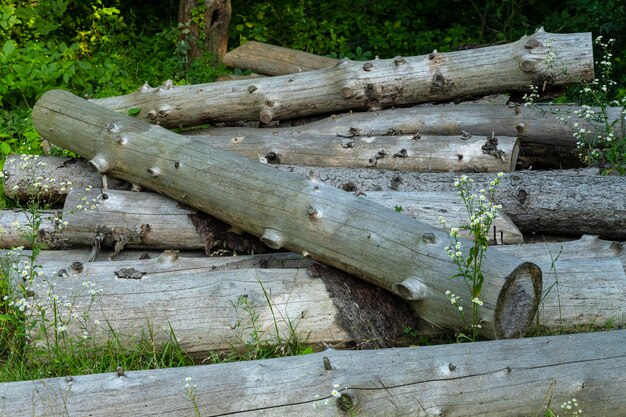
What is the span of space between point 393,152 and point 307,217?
1.84m

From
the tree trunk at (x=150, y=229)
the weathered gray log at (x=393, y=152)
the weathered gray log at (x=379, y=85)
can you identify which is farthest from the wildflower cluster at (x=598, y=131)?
the tree trunk at (x=150, y=229)

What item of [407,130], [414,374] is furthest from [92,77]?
[414,374]

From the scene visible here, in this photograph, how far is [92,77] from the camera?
931cm

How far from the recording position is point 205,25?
36.2 feet

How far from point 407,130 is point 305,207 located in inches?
89.4

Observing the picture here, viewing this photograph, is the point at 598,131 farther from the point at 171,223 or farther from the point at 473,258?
the point at 171,223

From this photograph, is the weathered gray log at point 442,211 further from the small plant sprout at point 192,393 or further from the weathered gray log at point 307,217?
the small plant sprout at point 192,393

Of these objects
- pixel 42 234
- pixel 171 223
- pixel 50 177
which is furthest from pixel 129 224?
pixel 50 177

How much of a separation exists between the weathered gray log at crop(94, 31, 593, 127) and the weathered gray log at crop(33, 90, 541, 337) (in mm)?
1123

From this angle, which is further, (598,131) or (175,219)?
(598,131)

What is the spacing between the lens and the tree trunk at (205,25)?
1092 centimetres

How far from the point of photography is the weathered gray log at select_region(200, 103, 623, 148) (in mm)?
6879

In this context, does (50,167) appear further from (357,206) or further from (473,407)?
(473,407)

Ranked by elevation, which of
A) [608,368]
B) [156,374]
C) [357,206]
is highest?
[357,206]
